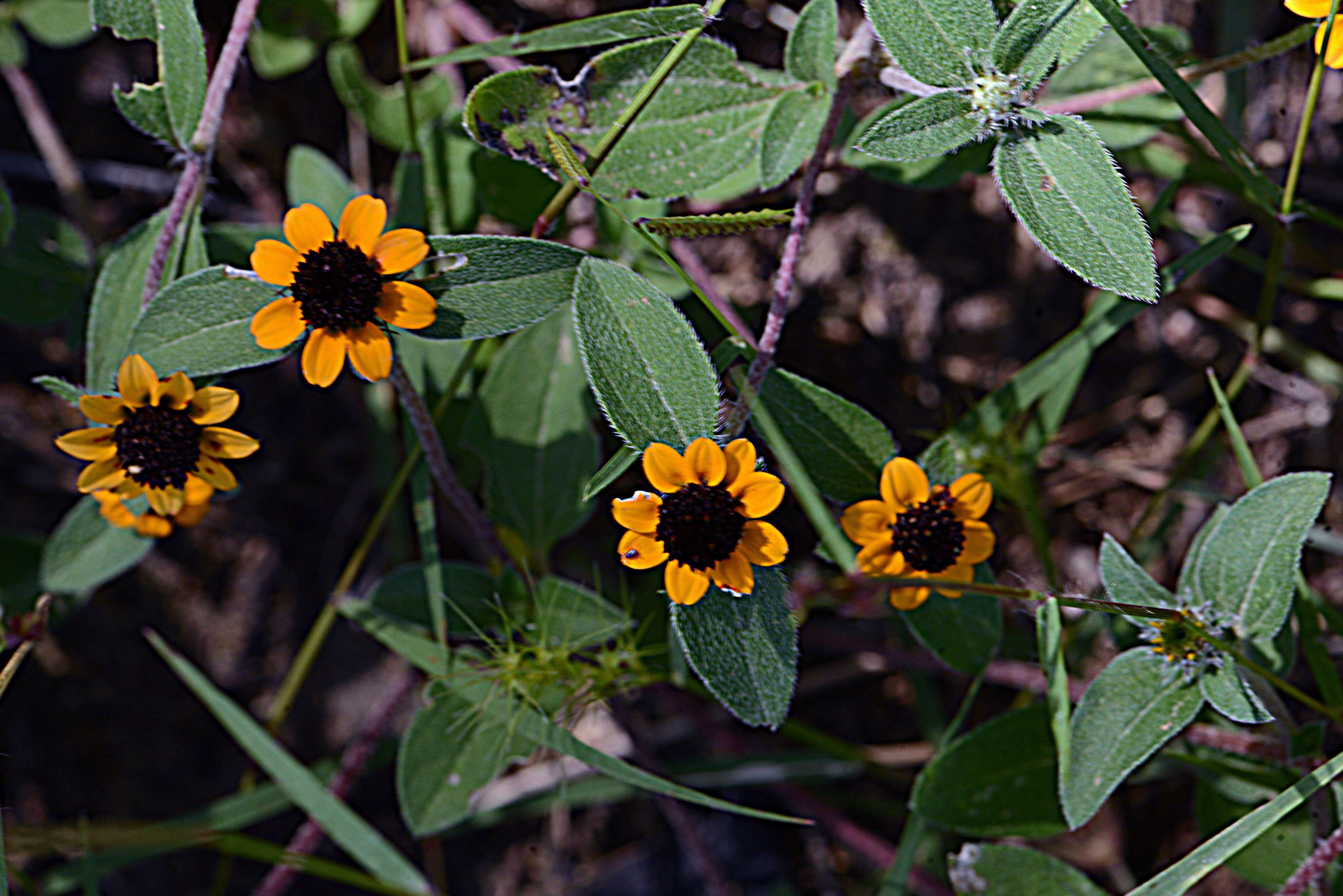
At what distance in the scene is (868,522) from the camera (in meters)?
1.68

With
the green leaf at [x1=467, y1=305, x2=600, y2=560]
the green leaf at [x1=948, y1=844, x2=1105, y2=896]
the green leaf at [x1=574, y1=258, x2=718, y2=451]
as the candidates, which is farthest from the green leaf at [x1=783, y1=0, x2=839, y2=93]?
the green leaf at [x1=948, y1=844, x2=1105, y2=896]

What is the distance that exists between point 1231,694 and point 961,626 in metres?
0.44

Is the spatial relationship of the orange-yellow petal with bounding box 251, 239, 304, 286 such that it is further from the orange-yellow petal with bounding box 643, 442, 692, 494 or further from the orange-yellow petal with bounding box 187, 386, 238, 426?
the orange-yellow petal with bounding box 643, 442, 692, 494

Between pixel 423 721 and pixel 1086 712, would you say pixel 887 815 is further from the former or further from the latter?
pixel 423 721

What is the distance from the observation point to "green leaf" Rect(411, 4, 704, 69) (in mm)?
1572

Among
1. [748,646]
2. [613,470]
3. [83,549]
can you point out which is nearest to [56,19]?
[83,549]

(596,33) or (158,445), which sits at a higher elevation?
(596,33)

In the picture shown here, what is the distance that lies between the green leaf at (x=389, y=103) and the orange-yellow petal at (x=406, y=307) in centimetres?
91

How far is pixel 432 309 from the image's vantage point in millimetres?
1480

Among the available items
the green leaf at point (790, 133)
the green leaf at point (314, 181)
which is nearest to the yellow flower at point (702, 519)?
the green leaf at point (790, 133)

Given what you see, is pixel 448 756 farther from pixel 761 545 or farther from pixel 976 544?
pixel 976 544

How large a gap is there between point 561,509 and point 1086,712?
1.08 metres

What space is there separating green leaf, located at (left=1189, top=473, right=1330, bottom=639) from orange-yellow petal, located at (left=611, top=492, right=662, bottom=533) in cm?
97

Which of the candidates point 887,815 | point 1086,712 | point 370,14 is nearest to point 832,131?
point 1086,712
